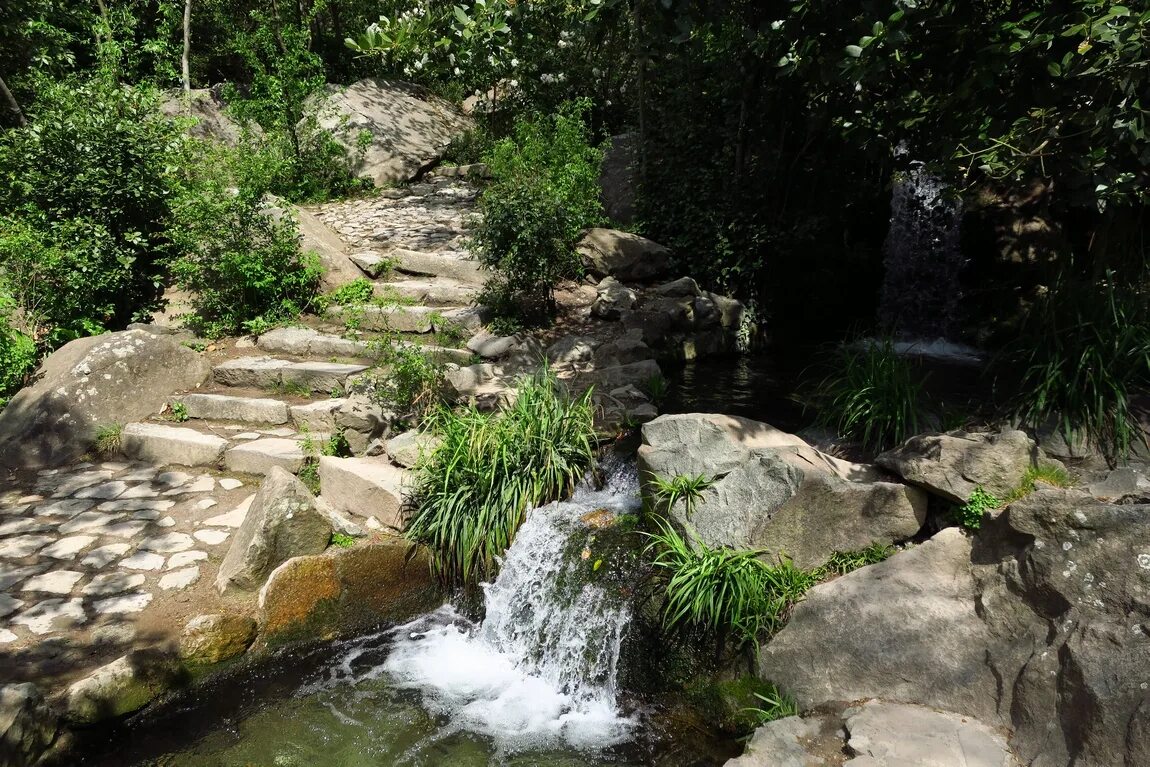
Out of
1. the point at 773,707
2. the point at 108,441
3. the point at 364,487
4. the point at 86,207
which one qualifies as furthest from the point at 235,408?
the point at 773,707

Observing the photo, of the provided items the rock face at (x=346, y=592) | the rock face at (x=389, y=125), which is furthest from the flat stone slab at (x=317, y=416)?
the rock face at (x=389, y=125)

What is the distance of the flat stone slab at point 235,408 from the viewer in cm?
679

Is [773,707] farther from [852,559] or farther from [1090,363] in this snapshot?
[1090,363]

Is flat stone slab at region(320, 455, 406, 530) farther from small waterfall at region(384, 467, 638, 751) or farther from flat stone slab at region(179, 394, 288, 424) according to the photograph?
flat stone slab at region(179, 394, 288, 424)

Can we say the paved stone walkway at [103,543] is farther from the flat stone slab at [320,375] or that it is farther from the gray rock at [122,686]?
the flat stone slab at [320,375]

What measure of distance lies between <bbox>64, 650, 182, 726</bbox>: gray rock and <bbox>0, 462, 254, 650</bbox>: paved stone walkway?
0.27 m

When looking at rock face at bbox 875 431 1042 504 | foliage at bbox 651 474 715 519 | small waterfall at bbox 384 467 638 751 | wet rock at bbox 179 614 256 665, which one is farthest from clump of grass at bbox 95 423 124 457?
rock face at bbox 875 431 1042 504

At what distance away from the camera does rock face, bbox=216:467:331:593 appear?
189 inches

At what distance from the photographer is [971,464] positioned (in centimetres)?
400

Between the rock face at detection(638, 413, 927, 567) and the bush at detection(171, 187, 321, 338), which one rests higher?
the bush at detection(171, 187, 321, 338)

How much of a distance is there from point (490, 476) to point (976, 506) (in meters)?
3.01

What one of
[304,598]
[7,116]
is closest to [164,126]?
[7,116]

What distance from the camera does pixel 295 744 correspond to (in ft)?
13.3

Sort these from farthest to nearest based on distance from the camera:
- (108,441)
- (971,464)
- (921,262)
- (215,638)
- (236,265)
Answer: (921,262) → (236,265) → (108,441) → (215,638) → (971,464)
